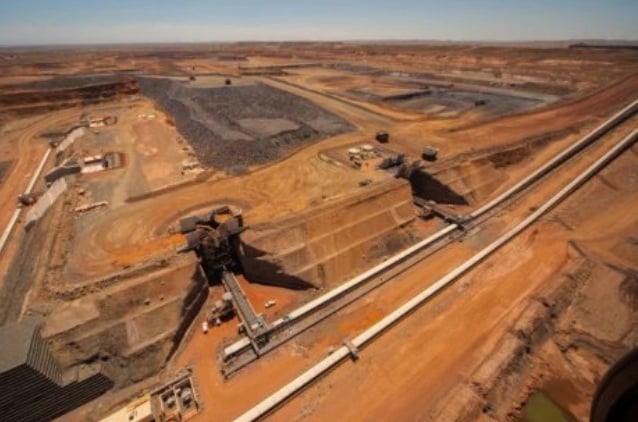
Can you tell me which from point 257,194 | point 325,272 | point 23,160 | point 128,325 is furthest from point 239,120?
point 128,325

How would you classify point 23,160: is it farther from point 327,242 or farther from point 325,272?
point 325,272

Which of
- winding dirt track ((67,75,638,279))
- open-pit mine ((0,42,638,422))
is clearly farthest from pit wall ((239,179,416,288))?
winding dirt track ((67,75,638,279))

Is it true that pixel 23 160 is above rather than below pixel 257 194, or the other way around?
below

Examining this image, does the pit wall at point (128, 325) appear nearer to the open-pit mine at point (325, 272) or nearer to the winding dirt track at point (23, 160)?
the open-pit mine at point (325, 272)

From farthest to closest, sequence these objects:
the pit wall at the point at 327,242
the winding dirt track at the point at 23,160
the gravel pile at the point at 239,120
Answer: the gravel pile at the point at 239,120 → the winding dirt track at the point at 23,160 → the pit wall at the point at 327,242

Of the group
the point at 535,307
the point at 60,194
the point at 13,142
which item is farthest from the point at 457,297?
the point at 13,142

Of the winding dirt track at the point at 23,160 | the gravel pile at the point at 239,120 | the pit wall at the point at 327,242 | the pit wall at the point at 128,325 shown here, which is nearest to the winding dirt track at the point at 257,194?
the pit wall at the point at 327,242
